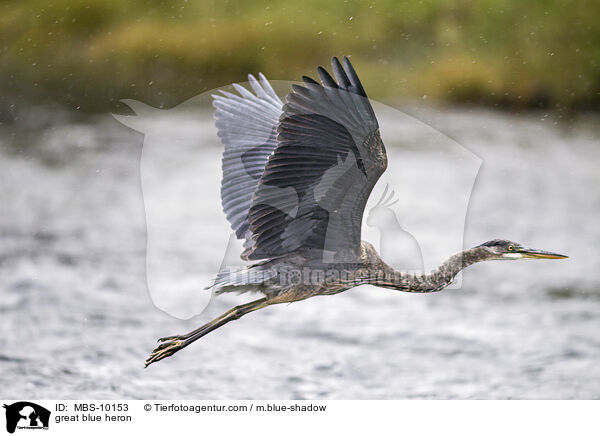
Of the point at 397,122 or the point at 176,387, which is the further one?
the point at 397,122

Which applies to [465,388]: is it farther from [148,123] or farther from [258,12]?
[148,123]

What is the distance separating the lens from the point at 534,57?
523 centimetres

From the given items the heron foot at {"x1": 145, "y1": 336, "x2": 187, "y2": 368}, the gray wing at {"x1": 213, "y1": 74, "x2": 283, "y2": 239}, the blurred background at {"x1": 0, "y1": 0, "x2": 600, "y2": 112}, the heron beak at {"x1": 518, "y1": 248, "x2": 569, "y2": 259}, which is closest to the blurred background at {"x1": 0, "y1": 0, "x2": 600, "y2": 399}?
the blurred background at {"x1": 0, "y1": 0, "x2": 600, "y2": 112}

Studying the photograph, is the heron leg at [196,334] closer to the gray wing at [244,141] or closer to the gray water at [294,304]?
the gray wing at [244,141]

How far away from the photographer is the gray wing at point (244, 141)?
302 centimetres

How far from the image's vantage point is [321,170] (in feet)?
8.09

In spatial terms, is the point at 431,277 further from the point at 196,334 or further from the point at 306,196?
the point at 196,334

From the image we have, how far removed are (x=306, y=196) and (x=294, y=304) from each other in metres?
2.77

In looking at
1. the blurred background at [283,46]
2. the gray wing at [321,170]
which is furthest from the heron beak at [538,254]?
the blurred background at [283,46]

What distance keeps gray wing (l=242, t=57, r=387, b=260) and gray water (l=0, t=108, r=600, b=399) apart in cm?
162

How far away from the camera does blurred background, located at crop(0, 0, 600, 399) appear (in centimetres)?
441
